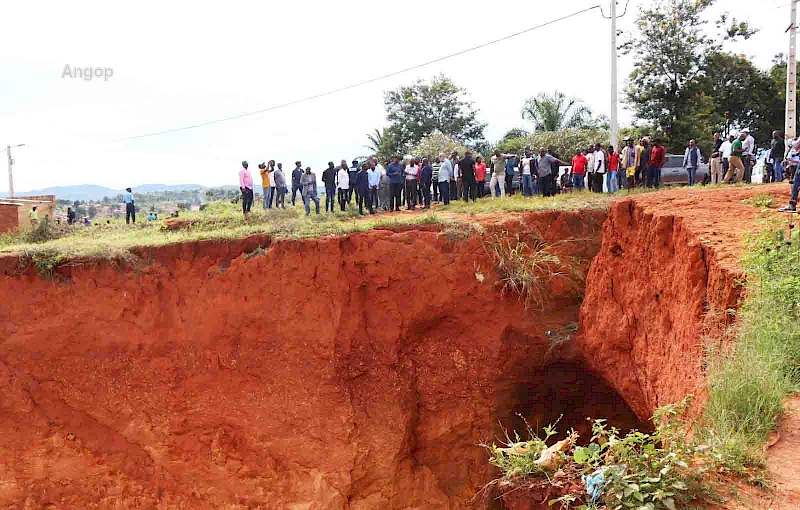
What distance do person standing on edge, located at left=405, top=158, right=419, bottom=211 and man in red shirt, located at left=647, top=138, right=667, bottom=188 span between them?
449 cm

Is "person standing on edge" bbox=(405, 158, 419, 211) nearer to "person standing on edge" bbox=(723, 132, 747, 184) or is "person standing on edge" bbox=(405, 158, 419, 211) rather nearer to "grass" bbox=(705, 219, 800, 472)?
"person standing on edge" bbox=(723, 132, 747, 184)

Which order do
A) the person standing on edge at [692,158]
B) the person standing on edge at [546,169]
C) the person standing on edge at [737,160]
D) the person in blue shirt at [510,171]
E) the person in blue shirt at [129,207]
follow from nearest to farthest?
the person standing on edge at [737,160], the person standing on edge at [692,158], the person standing on edge at [546,169], the person in blue shirt at [510,171], the person in blue shirt at [129,207]

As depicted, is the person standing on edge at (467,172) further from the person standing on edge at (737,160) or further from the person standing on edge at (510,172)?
the person standing on edge at (737,160)

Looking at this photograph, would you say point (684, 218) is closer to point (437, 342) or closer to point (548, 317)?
point (548, 317)

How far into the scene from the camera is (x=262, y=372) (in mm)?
10242

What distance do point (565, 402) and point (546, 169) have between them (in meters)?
4.76

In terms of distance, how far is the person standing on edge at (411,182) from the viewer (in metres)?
14.1

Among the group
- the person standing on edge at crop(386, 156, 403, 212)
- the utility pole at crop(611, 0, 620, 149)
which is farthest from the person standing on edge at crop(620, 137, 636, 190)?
the person standing on edge at crop(386, 156, 403, 212)

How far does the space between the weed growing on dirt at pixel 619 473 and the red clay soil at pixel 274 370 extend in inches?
221

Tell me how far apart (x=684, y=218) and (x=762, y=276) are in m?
2.13

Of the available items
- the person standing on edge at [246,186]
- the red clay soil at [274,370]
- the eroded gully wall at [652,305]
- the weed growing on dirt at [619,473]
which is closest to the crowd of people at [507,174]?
the person standing on edge at [246,186]

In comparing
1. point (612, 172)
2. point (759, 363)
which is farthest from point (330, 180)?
point (759, 363)

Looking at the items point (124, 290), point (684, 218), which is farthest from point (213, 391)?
point (684, 218)

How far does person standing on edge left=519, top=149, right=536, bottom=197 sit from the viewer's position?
14.1 meters
